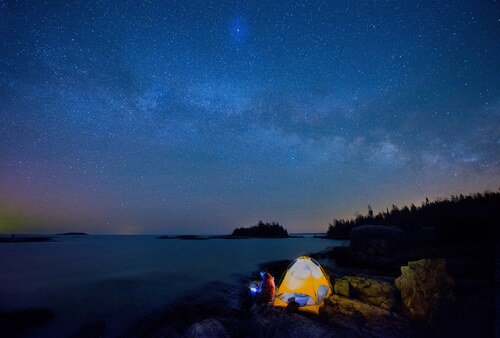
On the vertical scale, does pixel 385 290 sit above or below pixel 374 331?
above

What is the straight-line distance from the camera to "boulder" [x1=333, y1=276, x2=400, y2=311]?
→ 11109 mm

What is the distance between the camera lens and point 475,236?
28297 mm

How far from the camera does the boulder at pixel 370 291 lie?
11.1m

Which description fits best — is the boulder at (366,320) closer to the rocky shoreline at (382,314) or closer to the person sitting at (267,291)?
the rocky shoreline at (382,314)

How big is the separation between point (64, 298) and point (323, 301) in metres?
23.8

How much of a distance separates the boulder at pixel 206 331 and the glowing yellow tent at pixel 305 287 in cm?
362

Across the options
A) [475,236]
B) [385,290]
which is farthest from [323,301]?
Answer: [475,236]

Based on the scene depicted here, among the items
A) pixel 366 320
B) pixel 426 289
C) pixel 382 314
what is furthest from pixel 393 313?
pixel 426 289

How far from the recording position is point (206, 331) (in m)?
8.68

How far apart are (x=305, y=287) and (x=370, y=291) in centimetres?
350

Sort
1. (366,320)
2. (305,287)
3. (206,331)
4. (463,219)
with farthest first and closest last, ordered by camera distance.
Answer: (463,219)
(305,287)
(366,320)
(206,331)

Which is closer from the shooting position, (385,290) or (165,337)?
(165,337)

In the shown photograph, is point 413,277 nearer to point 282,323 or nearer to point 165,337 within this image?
point 282,323

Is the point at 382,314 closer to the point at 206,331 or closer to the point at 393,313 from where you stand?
the point at 393,313
